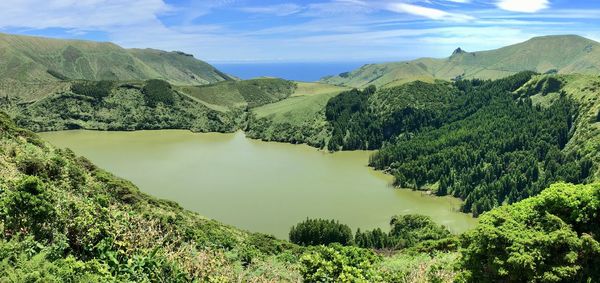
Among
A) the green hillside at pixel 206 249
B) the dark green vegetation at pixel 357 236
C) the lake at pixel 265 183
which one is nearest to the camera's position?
the green hillside at pixel 206 249

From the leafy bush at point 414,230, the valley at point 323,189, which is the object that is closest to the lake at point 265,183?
the valley at point 323,189

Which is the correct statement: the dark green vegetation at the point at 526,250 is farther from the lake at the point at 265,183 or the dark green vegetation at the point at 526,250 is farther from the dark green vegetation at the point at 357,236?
the lake at the point at 265,183

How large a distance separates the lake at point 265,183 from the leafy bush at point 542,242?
49749mm

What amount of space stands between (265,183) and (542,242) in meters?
82.0

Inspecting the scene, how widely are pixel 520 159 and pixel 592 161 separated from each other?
53.8ft

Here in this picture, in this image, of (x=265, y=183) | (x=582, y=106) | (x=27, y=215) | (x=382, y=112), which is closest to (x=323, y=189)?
(x=265, y=183)

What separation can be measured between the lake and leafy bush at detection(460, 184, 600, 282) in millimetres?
49749

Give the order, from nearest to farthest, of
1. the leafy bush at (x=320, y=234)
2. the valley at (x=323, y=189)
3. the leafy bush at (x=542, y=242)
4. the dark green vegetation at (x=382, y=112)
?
the valley at (x=323, y=189)
the leafy bush at (x=542, y=242)
the leafy bush at (x=320, y=234)
the dark green vegetation at (x=382, y=112)

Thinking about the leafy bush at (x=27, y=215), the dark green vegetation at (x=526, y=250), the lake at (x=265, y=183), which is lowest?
the lake at (x=265, y=183)

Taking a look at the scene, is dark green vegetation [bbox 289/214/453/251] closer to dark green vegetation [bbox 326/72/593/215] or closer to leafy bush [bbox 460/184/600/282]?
dark green vegetation [bbox 326/72/593/215]

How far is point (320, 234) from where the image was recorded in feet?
225

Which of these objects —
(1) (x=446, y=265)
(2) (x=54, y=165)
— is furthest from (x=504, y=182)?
(2) (x=54, y=165)

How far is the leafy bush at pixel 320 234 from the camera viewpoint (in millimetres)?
67812

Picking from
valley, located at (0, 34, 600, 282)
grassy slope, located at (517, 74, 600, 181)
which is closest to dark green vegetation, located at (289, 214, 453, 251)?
valley, located at (0, 34, 600, 282)
